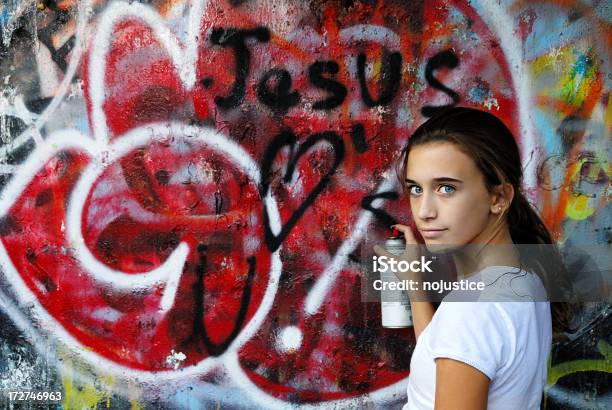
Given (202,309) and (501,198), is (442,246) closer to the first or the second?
(501,198)

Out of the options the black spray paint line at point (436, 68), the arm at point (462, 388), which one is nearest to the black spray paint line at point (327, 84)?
the black spray paint line at point (436, 68)

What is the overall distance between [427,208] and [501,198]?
9.4 inches

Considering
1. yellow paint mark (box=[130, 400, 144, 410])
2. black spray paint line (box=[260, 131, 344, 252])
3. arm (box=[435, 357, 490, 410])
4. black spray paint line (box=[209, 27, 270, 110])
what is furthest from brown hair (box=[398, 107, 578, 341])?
yellow paint mark (box=[130, 400, 144, 410])

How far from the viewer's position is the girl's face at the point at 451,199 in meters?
1.97

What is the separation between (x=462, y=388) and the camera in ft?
5.63

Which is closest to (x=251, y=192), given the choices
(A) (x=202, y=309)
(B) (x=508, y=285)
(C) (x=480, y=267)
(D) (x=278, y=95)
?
(D) (x=278, y=95)

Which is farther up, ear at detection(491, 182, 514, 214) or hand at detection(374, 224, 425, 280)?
ear at detection(491, 182, 514, 214)

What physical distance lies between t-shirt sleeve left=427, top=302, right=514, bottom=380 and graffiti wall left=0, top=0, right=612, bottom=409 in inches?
50.4

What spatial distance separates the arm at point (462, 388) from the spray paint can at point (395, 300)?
952 mm

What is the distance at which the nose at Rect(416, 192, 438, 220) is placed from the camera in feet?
6.59

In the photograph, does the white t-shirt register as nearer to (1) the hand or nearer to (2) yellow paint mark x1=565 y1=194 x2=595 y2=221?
(1) the hand

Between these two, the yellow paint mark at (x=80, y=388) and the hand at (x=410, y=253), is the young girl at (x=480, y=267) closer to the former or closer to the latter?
the hand at (x=410, y=253)

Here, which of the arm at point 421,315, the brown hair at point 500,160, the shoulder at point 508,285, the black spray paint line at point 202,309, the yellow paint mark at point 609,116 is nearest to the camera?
the shoulder at point 508,285

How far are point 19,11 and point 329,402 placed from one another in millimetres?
2468
